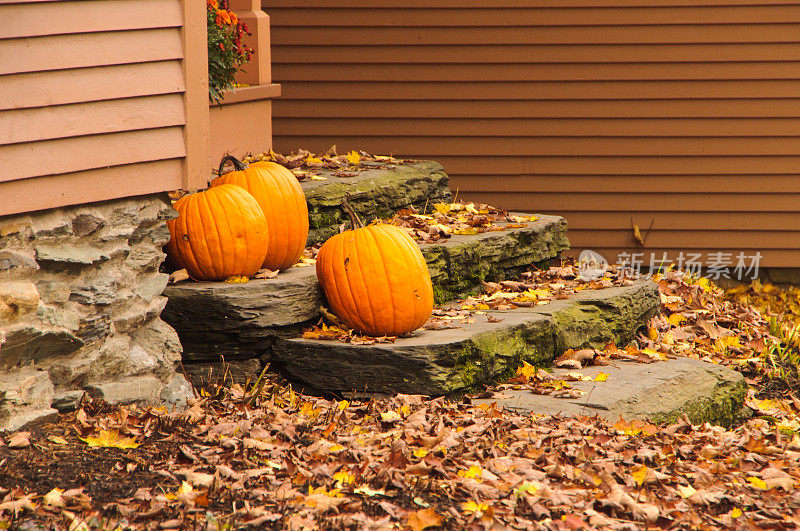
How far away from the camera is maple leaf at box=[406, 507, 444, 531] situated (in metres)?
2.61

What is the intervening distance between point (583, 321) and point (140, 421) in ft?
8.42

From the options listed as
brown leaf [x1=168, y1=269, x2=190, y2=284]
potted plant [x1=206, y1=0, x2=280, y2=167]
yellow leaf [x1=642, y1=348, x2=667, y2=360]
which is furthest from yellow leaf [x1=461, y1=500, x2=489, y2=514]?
potted plant [x1=206, y1=0, x2=280, y2=167]

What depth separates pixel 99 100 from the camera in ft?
11.6

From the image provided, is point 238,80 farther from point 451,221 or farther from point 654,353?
point 654,353

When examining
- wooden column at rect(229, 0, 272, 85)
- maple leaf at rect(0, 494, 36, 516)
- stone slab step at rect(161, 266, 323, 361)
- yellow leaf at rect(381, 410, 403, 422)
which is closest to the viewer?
maple leaf at rect(0, 494, 36, 516)

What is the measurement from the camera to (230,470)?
293 centimetres

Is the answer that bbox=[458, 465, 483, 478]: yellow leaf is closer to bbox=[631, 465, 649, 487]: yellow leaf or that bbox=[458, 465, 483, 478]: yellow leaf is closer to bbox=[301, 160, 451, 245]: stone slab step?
bbox=[631, 465, 649, 487]: yellow leaf

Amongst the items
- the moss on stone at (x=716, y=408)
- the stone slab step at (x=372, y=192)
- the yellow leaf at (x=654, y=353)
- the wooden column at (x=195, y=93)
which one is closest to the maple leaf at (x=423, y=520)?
the moss on stone at (x=716, y=408)

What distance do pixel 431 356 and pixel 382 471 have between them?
101cm

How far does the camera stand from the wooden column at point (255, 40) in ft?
20.1

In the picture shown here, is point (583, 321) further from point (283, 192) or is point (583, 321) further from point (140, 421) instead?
point (140, 421)

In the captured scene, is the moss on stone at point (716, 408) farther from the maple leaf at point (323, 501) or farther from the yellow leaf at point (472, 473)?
the maple leaf at point (323, 501)

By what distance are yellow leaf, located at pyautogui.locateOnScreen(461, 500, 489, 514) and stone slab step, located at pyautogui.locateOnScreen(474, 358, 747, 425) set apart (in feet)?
3.65

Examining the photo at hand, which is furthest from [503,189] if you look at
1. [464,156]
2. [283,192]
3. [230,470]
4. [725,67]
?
[230,470]
